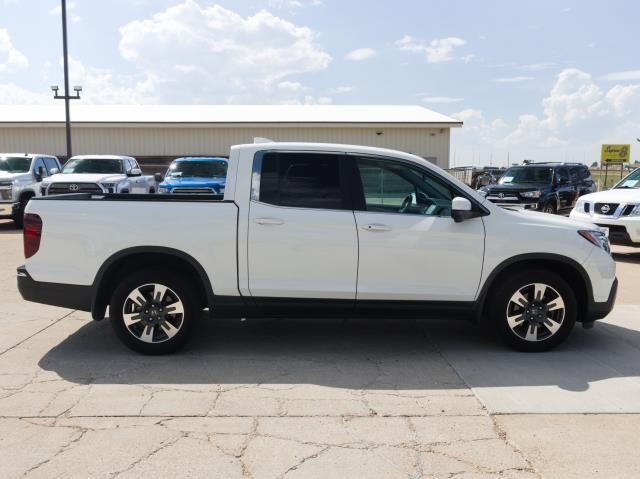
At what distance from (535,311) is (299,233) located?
7.37ft

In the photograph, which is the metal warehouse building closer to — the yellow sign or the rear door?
the yellow sign

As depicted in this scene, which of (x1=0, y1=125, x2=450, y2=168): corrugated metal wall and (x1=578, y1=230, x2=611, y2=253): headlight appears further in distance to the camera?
(x1=0, y1=125, x2=450, y2=168): corrugated metal wall

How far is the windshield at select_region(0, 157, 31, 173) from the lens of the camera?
1656cm

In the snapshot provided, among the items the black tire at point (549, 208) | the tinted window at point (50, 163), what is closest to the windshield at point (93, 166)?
the tinted window at point (50, 163)

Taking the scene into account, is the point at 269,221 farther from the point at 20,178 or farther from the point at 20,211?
the point at 20,211

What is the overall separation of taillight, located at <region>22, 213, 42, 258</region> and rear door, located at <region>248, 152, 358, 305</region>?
183 centimetres

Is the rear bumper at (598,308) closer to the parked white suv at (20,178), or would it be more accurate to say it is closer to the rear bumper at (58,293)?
the rear bumper at (58,293)

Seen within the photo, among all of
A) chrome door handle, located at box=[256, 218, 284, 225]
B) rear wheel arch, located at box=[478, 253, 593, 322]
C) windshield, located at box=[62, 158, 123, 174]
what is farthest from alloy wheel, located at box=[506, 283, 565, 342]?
windshield, located at box=[62, 158, 123, 174]

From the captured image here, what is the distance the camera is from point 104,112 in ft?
102

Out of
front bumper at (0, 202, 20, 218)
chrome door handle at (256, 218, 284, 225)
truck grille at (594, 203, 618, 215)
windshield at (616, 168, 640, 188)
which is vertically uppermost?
windshield at (616, 168, 640, 188)

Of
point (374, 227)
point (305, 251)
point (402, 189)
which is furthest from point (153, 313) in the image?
point (402, 189)

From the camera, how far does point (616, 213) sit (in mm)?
11102

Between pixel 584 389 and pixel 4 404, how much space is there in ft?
14.0

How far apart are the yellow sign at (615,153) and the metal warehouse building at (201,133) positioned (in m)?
7.60
